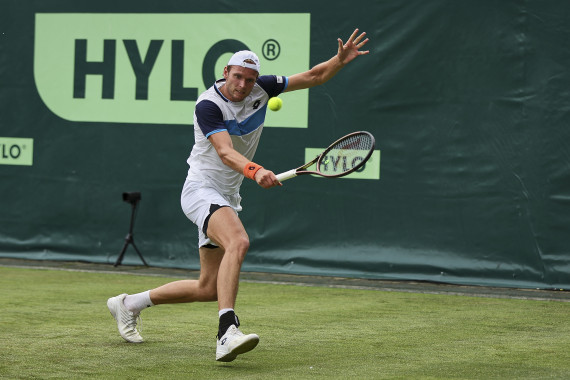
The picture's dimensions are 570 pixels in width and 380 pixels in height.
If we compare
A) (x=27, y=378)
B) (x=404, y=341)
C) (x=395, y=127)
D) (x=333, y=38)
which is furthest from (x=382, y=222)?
(x=27, y=378)

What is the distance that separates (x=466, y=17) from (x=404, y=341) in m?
3.90

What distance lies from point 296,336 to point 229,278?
3.71 feet

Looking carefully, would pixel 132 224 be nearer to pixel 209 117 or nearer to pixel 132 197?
pixel 132 197

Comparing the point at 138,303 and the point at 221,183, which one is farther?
the point at 138,303

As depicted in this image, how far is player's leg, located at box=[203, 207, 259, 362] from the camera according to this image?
4.73 metres

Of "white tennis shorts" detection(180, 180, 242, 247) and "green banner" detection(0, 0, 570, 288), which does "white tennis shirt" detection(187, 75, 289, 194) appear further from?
"green banner" detection(0, 0, 570, 288)

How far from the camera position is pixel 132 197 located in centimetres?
958

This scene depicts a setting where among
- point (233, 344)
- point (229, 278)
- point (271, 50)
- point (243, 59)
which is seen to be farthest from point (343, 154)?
point (271, 50)

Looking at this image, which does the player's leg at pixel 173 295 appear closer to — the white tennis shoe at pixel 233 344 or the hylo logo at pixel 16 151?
the white tennis shoe at pixel 233 344

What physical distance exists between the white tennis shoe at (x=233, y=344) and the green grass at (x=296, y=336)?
0.07m

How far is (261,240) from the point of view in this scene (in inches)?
370

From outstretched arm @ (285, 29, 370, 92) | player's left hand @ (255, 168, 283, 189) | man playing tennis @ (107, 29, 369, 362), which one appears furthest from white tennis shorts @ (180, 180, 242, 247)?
outstretched arm @ (285, 29, 370, 92)

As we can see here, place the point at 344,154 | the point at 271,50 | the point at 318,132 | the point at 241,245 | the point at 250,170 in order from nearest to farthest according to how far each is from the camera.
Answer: the point at 250,170
the point at 241,245
the point at 344,154
the point at 318,132
the point at 271,50

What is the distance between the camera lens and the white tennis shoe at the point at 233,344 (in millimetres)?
4672
